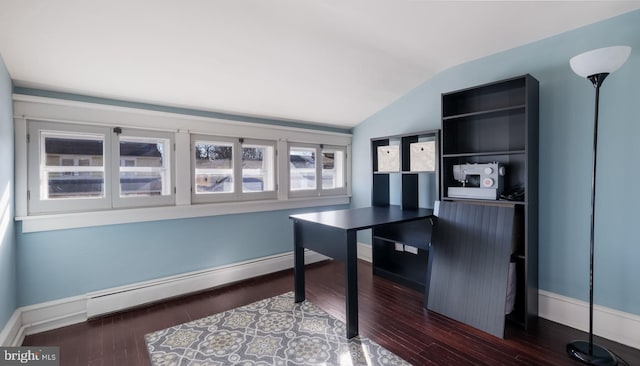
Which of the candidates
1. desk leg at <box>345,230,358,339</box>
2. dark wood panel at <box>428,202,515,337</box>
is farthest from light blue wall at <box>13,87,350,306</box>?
dark wood panel at <box>428,202,515,337</box>

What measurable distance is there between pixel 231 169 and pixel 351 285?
77.2 inches

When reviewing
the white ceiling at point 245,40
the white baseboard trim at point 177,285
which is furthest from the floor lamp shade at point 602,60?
the white baseboard trim at point 177,285

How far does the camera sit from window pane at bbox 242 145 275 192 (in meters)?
3.50

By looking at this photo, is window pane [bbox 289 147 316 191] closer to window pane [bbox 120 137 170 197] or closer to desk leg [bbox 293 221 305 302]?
desk leg [bbox 293 221 305 302]

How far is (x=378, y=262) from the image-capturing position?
3477 millimetres

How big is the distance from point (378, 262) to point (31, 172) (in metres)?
3.37

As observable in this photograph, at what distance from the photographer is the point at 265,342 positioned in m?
2.11

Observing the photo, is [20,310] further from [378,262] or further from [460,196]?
[460,196]

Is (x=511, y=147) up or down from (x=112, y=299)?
up

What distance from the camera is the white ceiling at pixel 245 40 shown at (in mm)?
1844

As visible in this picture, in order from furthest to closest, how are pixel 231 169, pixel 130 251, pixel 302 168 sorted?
pixel 302 168, pixel 231 169, pixel 130 251

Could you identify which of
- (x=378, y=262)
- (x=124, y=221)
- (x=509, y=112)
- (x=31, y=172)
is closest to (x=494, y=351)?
(x=378, y=262)

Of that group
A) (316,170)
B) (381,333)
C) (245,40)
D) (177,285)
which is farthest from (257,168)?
(381,333)

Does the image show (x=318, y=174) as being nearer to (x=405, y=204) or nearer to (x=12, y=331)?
(x=405, y=204)
